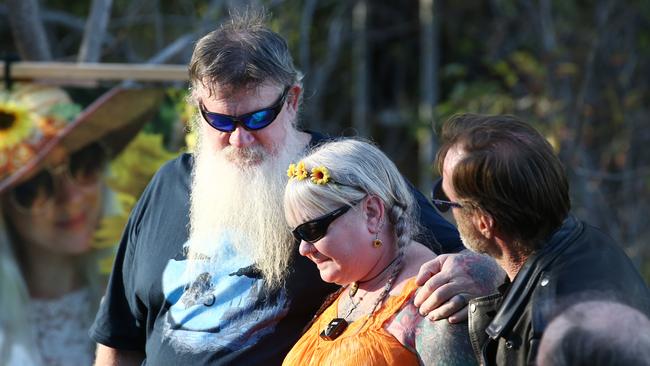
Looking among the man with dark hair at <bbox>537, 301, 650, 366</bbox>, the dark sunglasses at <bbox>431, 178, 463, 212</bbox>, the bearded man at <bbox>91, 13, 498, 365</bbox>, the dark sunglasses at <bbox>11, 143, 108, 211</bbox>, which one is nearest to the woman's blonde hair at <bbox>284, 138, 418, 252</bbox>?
the dark sunglasses at <bbox>431, 178, 463, 212</bbox>

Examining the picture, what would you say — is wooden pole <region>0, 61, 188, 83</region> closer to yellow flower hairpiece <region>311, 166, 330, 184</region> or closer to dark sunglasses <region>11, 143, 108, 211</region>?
dark sunglasses <region>11, 143, 108, 211</region>

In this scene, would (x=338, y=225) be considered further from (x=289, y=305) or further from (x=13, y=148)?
(x=13, y=148)

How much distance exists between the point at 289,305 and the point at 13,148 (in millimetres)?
2056

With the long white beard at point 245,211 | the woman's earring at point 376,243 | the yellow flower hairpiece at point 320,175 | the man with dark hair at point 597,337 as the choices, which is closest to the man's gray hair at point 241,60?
the long white beard at point 245,211

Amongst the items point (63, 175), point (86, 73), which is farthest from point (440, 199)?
point (63, 175)

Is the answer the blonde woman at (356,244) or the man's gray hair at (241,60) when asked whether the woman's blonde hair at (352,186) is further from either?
the man's gray hair at (241,60)

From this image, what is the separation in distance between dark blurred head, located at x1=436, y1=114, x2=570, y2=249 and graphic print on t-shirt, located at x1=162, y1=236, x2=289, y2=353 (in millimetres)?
885

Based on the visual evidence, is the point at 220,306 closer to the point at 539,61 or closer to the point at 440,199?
the point at 440,199

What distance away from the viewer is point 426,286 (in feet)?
7.61

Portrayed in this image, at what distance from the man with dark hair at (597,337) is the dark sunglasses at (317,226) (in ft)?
2.18

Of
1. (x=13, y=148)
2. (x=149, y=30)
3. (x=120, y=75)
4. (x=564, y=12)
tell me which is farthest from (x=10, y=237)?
(x=564, y=12)

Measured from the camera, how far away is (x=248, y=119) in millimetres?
2883

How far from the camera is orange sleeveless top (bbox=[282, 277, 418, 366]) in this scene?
7.50 feet

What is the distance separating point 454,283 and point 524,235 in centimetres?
30
